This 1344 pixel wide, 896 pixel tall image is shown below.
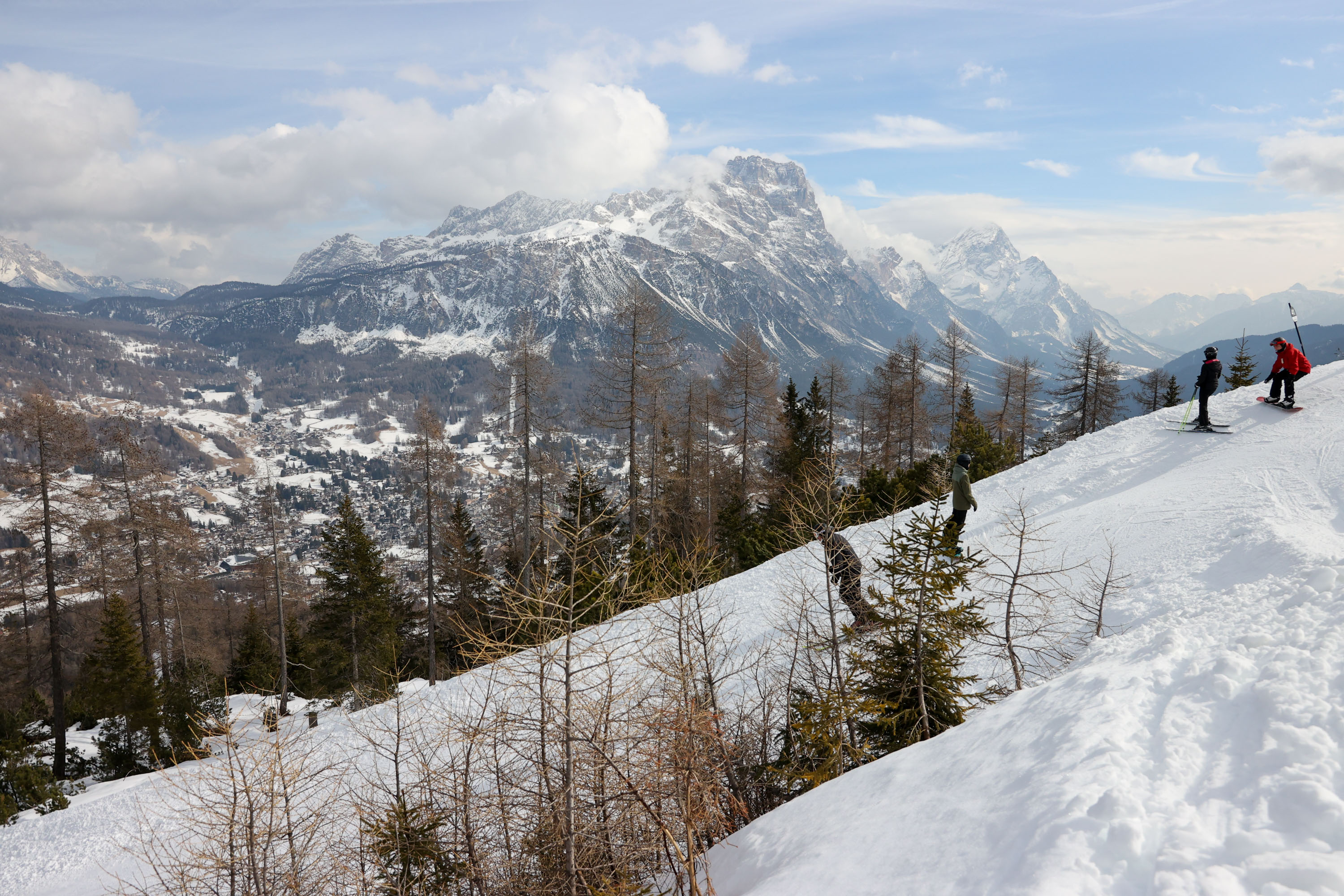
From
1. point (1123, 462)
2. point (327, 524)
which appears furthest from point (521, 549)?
point (1123, 462)

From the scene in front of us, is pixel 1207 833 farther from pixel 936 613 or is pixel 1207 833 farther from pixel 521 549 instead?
pixel 521 549

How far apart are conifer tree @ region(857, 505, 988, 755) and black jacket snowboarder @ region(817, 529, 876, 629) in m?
1.16

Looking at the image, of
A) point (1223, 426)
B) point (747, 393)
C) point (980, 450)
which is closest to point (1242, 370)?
point (980, 450)

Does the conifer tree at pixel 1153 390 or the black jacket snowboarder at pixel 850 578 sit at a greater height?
the conifer tree at pixel 1153 390

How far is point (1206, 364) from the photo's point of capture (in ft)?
53.5

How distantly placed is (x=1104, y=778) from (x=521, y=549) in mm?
24622

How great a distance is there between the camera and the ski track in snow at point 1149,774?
3.86 meters

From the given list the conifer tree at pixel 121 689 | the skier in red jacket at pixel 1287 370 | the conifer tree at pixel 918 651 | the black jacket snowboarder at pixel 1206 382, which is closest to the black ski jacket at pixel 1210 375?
the black jacket snowboarder at pixel 1206 382

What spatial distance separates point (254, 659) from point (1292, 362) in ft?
139

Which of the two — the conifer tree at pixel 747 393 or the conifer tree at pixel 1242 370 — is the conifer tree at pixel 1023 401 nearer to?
the conifer tree at pixel 1242 370

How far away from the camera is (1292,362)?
1691 centimetres

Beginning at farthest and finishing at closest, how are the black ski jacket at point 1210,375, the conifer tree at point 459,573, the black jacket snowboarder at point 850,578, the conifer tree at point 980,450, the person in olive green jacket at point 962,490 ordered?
the conifer tree at point 459,573, the conifer tree at point 980,450, the black ski jacket at point 1210,375, the person in olive green jacket at point 962,490, the black jacket snowboarder at point 850,578

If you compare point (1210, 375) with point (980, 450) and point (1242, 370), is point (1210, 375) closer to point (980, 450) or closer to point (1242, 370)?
point (980, 450)

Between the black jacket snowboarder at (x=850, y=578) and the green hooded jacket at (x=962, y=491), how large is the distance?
10.5 ft
